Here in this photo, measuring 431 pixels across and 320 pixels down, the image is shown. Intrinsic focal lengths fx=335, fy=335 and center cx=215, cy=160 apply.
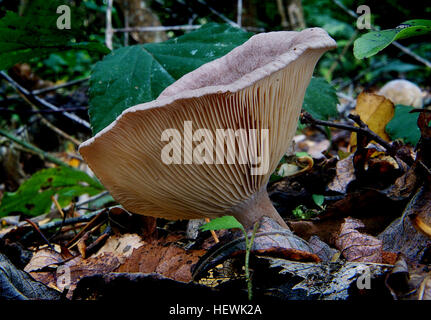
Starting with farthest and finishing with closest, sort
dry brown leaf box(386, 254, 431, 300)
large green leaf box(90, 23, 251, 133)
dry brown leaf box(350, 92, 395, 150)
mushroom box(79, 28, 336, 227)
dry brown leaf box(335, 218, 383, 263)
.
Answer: dry brown leaf box(350, 92, 395, 150)
large green leaf box(90, 23, 251, 133)
dry brown leaf box(335, 218, 383, 263)
mushroom box(79, 28, 336, 227)
dry brown leaf box(386, 254, 431, 300)

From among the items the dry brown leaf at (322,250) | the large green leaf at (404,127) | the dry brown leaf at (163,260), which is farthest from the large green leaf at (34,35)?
the large green leaf at (404,127)

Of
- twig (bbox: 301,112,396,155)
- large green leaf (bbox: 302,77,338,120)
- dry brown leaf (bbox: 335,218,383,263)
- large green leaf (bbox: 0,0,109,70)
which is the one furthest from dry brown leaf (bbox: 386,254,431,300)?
large green leaf (bbox: 0,0,109,70)

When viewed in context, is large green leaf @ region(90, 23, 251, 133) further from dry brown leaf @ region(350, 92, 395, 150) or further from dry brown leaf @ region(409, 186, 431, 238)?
dry brown leaf @ region(409, 186, 431, 238)

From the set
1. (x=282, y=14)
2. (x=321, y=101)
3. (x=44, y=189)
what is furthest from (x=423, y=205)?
(x=282, y=14)

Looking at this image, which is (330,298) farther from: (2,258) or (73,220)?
(73,220)

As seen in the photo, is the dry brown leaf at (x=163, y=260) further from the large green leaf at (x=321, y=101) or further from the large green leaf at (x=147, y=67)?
the large green leaf at (x=321, y=101)

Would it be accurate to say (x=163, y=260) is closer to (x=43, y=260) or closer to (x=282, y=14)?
(x=43, y=260)
